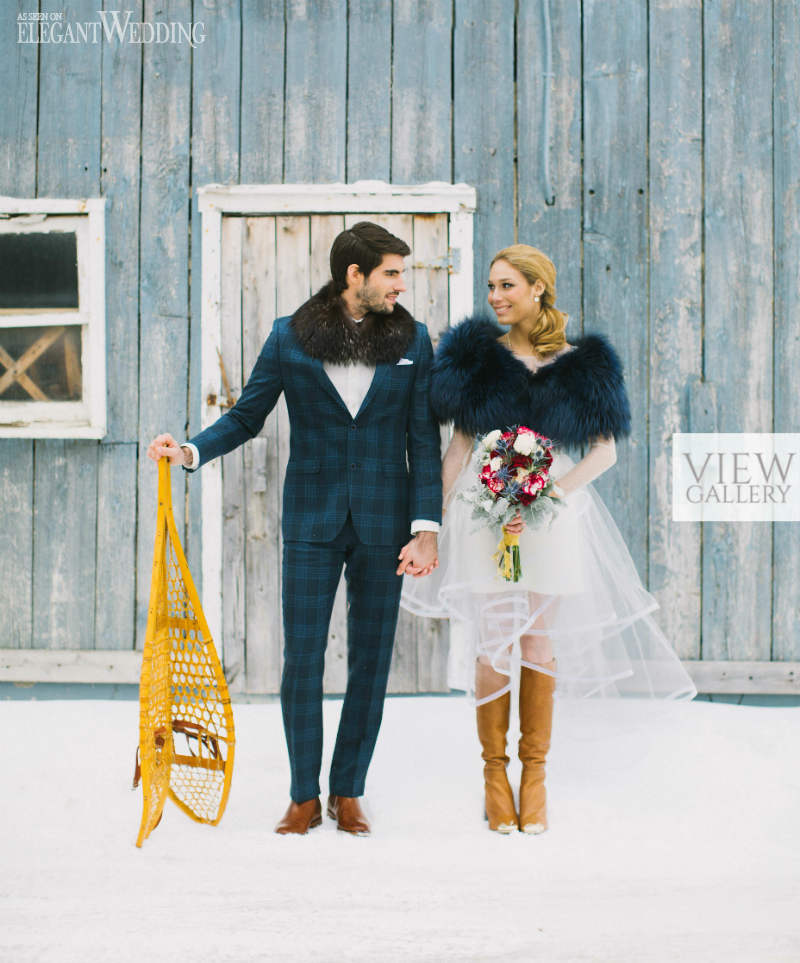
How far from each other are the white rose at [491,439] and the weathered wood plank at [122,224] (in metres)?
2.06

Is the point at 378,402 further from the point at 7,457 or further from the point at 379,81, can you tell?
the point at 7,457

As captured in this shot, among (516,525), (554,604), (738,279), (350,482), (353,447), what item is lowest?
(554,604)

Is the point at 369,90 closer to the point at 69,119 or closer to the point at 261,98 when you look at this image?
the point at 261,98

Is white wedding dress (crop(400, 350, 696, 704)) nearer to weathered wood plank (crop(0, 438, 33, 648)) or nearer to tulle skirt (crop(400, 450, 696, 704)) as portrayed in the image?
tulle skirt (crop(400, 450, 696, 704))

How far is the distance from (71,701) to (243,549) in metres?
1.11

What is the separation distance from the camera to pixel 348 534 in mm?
2613

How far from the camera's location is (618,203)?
3.77 m

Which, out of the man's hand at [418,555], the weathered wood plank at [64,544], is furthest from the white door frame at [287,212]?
the man's hand at [418,555]

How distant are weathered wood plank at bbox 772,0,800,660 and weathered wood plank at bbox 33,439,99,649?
10.8ft

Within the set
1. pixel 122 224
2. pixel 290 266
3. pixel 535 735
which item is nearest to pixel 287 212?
pixel 290 266

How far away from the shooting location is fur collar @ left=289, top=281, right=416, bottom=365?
2.58 meters

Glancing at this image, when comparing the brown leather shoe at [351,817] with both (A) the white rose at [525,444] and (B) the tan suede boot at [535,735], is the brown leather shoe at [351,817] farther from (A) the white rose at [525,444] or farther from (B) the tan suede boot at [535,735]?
(A) the white rose at [525,444]

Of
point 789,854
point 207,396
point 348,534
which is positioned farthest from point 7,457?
point 789,854

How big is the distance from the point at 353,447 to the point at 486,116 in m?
2.06
